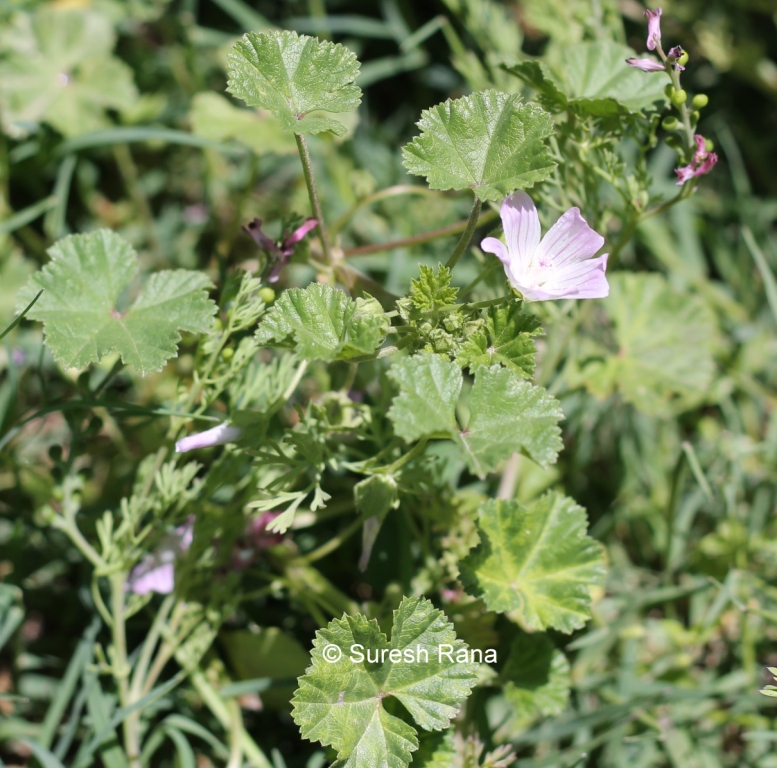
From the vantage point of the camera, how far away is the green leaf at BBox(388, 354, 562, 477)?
1.20 meters

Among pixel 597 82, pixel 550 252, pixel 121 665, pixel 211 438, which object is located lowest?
pixel 121 665

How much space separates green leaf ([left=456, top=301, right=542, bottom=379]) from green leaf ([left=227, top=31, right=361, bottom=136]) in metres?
0.42

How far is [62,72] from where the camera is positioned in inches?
103

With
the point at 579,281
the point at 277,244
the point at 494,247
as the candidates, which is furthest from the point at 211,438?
the point at 579,281

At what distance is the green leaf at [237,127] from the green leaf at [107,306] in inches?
31.4

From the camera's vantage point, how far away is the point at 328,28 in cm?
276

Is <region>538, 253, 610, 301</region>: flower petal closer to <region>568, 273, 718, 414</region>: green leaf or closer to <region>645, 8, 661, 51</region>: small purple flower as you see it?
<region>645, 8, 661, 51</region>: small purple flower

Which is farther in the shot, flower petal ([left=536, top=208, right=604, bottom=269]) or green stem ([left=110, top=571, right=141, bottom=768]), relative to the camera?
green stem ([left=110, top=571, right=141, bottom=768])

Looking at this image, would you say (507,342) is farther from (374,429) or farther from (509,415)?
(374,429)

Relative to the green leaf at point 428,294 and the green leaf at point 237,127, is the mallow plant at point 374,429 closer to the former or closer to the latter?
the green leaf at point 428,294

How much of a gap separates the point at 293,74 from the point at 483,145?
368 mm

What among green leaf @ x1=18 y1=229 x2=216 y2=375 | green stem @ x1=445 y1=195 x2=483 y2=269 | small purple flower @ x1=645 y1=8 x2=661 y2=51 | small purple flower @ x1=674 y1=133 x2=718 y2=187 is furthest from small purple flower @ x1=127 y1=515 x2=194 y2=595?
small purple flower @ x1=645 y1=8 x2=661 y2=51

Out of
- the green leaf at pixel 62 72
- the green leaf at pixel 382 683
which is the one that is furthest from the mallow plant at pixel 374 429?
the green leaf at pixel 62 72

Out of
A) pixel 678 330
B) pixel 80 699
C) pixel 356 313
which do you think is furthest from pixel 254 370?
pixel 678 330
